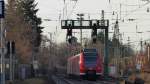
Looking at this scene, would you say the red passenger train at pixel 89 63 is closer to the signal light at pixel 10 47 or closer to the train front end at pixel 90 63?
the train front end at pixel 90 63

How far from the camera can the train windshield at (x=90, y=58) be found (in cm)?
6097

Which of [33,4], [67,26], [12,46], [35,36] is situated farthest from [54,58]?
[12,46]

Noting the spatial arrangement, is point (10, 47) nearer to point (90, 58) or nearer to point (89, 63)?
point (90, 58)

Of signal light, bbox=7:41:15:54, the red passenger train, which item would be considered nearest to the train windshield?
the red passenger train

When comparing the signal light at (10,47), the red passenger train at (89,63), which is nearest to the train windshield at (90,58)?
the red passenger train at (89,63)

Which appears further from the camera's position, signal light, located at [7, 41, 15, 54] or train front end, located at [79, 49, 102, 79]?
train front end, located at [79, 49, 102, 79]

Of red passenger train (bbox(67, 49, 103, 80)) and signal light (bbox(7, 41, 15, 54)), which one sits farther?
red passenger train (bbox(67, 49, 103, 80))

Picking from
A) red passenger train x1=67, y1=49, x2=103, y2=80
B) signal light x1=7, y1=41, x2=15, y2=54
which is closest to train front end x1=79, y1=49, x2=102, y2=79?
red passenger train x1=67, y1=49, x2=103, y2=80

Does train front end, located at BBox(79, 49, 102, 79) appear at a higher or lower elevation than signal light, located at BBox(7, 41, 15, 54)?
lower

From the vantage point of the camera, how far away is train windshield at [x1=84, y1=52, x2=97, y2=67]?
200 ft

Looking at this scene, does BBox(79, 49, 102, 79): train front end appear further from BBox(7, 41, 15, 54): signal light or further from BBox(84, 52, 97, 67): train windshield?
BBox(7, 41, 15, 54): signal light

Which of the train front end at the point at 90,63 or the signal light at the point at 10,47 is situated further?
the train front end at the point at 90,63

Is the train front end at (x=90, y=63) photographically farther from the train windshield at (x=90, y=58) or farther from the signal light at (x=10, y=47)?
the signal light at (x=10, y=47)

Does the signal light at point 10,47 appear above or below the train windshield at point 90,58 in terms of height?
above
